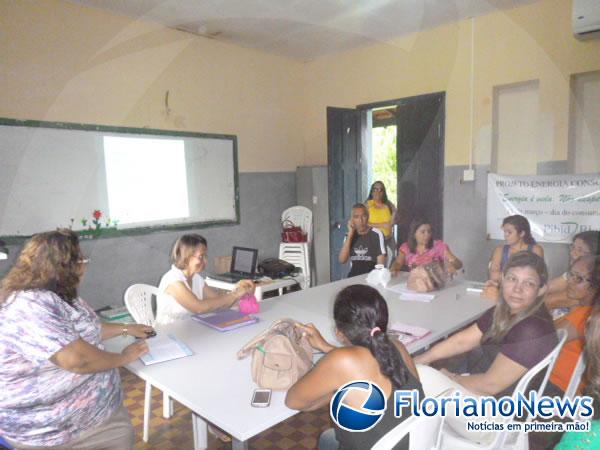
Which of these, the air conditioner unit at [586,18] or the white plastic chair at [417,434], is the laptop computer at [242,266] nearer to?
the white plastic chair at [417,434]

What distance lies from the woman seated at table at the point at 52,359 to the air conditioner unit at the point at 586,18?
10.9 feet

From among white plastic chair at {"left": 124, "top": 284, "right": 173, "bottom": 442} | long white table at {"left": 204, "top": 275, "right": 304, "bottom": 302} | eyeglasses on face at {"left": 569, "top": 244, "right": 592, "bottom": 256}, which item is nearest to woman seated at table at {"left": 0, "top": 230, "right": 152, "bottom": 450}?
white plastic chair at {"left": 124, "top": 284, "right": 173, "bottom": 442}

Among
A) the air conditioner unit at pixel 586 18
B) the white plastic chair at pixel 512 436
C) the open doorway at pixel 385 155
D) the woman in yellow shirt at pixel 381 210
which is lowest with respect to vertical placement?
the white plastic chair at pixel 512 436

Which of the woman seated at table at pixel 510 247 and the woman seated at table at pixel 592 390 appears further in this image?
the woman seated at table at pixel 510 247

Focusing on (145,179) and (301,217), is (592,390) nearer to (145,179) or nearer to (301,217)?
(145,179)

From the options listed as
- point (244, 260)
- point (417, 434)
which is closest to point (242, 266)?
point (244, 260)

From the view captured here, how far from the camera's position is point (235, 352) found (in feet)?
5.37

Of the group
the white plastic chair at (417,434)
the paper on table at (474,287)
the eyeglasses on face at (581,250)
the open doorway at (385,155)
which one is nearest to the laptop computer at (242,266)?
the open doorway at (385,155)

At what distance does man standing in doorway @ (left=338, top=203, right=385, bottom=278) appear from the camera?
124 inches

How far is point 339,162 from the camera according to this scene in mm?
4543

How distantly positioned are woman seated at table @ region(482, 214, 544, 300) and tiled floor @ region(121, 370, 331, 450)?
118 cm

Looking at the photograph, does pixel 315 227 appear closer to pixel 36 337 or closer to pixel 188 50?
pixel 188 50

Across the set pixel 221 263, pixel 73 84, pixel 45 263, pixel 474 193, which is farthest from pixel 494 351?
pixel 73 84

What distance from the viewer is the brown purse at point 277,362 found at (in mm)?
1342
